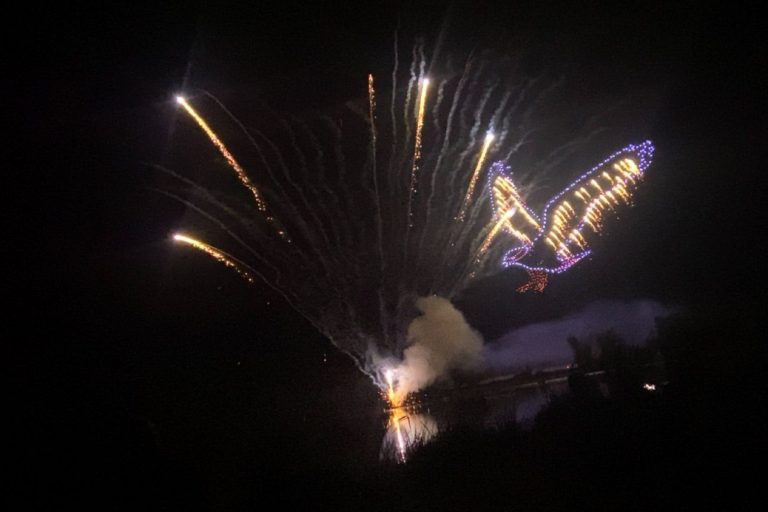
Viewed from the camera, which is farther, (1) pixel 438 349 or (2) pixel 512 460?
(1) pixel 438 349

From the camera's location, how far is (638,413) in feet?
18.3

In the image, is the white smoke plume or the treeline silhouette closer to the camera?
the treeline silhouette

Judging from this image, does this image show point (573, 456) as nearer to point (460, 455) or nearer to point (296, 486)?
point (460, 455)

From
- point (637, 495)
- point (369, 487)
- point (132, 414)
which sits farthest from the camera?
point (132, 414)

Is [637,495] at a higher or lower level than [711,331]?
lower

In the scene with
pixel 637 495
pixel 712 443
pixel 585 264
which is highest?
pixel 585 264

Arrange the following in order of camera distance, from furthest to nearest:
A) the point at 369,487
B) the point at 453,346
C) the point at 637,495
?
the point at 453,346, the point at 369,487, the point at 637,495

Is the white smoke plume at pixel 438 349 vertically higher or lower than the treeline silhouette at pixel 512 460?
higher

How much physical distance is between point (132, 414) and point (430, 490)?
372cm

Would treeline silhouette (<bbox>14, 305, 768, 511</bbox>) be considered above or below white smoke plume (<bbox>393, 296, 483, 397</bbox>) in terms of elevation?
below

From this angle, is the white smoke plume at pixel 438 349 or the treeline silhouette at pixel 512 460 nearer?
the treeline silhouette at pixel 512 460

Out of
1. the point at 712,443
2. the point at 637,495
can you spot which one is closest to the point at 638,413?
the point at 712,443

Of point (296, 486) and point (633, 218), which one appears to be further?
point (633, 218)

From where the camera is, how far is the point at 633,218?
1224 centimetres
